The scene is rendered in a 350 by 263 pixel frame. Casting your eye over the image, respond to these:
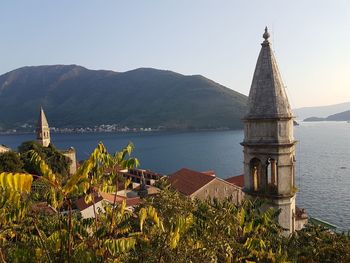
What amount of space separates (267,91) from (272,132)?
5.12 ft

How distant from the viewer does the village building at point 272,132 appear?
13094 mm

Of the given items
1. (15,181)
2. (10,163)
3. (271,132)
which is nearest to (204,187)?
(10,163)

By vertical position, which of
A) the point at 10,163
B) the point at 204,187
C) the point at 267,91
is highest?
the point at 267,91

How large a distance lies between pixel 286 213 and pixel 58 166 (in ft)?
139

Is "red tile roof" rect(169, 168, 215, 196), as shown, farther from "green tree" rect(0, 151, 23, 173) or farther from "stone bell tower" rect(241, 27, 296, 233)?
"stone bell tower" rect(241, 27, 296, 233)

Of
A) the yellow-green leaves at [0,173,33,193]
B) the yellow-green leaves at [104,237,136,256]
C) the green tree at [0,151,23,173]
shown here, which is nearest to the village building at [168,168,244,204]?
the green tree at [0,151,23,173]

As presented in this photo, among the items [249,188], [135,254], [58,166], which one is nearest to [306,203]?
[58,166]

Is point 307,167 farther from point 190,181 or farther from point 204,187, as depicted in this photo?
point 204,187

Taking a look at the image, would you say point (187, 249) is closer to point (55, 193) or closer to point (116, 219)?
point (116, 219)

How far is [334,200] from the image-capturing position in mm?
58844

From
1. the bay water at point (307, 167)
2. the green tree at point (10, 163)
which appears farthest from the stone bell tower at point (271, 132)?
the green tree at point (10, 163)

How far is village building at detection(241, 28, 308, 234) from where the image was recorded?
13094mm

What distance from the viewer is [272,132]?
13203 millimetres

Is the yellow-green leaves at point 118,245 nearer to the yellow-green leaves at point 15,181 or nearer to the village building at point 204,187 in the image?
the yellow-green leaves at point 15,181
